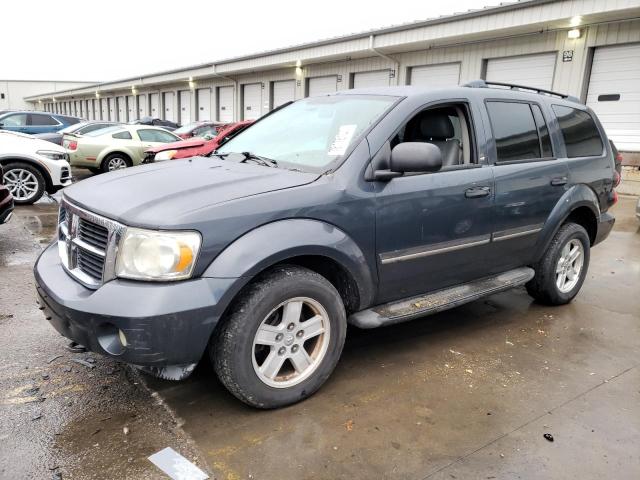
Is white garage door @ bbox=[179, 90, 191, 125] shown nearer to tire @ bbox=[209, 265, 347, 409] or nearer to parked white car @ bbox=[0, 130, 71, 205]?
parked white car @ bbox=[0, 130, 71, 205]

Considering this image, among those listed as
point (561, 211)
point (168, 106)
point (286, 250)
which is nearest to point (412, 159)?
point (286, 250)

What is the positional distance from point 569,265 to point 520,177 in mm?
1294

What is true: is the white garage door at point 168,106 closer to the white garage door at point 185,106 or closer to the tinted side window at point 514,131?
the white garage door at point 185,106

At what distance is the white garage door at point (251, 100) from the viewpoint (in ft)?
78.5

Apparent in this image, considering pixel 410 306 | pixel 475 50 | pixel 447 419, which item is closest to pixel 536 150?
pixel 410 306

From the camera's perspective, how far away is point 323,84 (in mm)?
20328

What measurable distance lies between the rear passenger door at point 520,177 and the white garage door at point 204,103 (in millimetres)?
25842

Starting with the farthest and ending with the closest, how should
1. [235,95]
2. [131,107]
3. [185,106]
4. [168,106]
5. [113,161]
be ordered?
1. [131,107]
2. [168,106]
3. [185,106]
4. [235,95]
5. [113,161]

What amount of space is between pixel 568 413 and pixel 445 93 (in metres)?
2.19

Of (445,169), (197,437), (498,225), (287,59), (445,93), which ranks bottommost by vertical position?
(197,437)

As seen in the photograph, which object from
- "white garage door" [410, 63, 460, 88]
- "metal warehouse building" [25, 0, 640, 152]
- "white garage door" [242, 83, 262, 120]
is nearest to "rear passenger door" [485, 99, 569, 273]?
"metal warehouse building" [25, 0, 640, 152]

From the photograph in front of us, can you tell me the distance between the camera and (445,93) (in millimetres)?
3619

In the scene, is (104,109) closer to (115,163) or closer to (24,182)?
(115,163)

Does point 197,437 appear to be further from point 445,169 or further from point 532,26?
point 532,26
